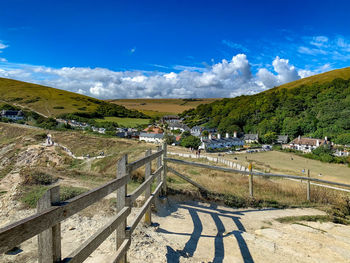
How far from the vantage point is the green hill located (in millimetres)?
104669

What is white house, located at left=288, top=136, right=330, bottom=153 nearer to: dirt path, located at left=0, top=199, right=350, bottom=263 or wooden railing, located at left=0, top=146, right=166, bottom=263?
dirt path, located at left=0, top=199, right=350, bottom=263

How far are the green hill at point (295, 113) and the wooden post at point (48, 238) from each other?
105666 mm

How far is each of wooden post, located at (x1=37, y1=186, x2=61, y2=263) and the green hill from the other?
347ft

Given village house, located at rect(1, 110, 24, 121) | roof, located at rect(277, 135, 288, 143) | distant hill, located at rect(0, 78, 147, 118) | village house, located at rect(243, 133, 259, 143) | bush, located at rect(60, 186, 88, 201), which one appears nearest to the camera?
bush, located at rect(60, 186, 88, 201)

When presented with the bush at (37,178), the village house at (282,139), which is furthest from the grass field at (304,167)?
the village house at (282,139)

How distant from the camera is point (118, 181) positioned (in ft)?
11.2

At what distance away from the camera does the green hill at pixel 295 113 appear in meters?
105

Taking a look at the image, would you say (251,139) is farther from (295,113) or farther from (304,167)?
(304,167)

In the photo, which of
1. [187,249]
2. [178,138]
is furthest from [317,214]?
[178,138]

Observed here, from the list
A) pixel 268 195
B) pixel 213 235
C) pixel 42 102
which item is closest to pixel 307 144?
pixel 268 195

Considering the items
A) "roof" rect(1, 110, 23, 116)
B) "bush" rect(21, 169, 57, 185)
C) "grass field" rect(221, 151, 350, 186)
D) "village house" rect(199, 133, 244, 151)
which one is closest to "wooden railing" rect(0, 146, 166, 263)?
"bush" rect(21, 169, 57, 185)

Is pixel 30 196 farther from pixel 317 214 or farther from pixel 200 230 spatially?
pixel 317 214

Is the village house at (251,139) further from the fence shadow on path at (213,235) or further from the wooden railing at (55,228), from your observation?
the wooden railing at (55,228)

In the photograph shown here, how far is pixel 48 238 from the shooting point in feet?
6.73
